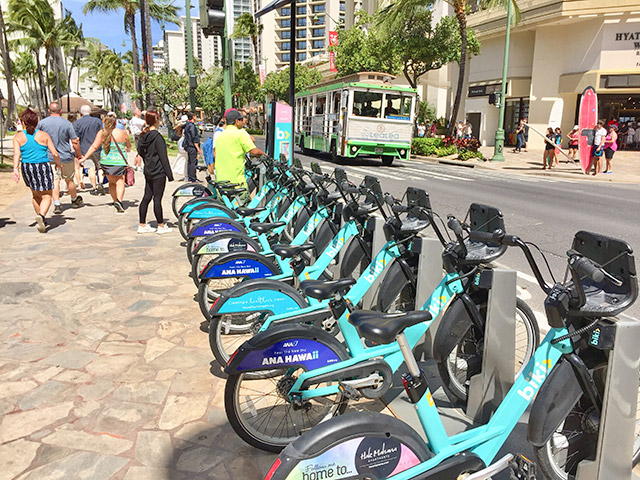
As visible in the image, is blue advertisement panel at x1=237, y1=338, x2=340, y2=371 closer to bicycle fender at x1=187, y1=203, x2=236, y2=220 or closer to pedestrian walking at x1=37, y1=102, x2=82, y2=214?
bicycle fender at x1=187, y1=203, x2=236, y2=220

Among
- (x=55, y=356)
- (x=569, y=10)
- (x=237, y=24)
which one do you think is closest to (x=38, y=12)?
(x=237, y=24)

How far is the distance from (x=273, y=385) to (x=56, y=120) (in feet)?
27.2

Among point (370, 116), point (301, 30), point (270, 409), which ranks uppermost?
point (301, 30)

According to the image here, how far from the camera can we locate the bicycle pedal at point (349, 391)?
2500 mm

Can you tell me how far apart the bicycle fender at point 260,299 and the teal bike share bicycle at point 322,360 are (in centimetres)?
18

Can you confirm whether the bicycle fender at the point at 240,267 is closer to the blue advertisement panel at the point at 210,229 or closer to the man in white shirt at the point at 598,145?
the blue advertisement panel at the point at 210,229

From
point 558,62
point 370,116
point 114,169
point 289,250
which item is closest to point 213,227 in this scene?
point 289,250

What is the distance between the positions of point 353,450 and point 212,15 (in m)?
6.81

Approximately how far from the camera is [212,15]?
7285 mm

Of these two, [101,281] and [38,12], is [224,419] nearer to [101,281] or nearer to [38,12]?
[101,281]

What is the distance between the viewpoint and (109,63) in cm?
6712

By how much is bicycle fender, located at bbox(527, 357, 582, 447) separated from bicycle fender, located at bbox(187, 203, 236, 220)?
169 inches

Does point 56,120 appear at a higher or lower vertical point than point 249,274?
higher

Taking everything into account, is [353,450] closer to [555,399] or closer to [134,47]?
[555,399]
